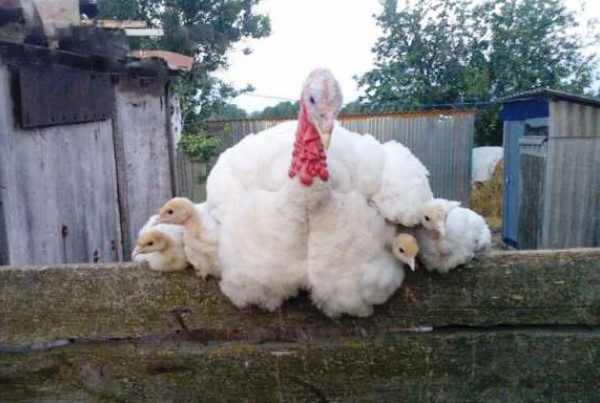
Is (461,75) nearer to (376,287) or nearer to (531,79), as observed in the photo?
(531,79)

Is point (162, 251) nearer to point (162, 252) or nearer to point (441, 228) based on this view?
point (162, 252)

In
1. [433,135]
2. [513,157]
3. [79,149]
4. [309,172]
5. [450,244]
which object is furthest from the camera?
[433,135]

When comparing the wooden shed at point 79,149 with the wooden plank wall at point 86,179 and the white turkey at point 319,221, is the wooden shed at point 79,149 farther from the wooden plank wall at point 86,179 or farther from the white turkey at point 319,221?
the white turkey at point 319,221

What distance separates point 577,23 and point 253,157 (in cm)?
1335

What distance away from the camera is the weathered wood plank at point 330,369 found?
1762 millimetres

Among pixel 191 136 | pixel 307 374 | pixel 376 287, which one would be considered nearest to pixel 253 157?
pixel 376 287

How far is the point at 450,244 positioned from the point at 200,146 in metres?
9.34

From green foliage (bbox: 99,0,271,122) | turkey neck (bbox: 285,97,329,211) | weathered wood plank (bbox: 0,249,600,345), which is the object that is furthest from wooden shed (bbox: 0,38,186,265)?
green foliage (bbox: 99,0,271,122)

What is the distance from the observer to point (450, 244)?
1.69 m

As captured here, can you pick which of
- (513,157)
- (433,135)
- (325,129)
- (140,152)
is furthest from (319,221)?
(433,135)

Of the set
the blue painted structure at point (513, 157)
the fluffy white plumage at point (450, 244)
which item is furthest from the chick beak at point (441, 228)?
the blue painted structure at point (513, 157)

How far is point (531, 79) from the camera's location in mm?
12547

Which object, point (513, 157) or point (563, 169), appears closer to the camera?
point (563, 169)

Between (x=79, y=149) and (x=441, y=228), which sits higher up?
(x=79, y=149)
